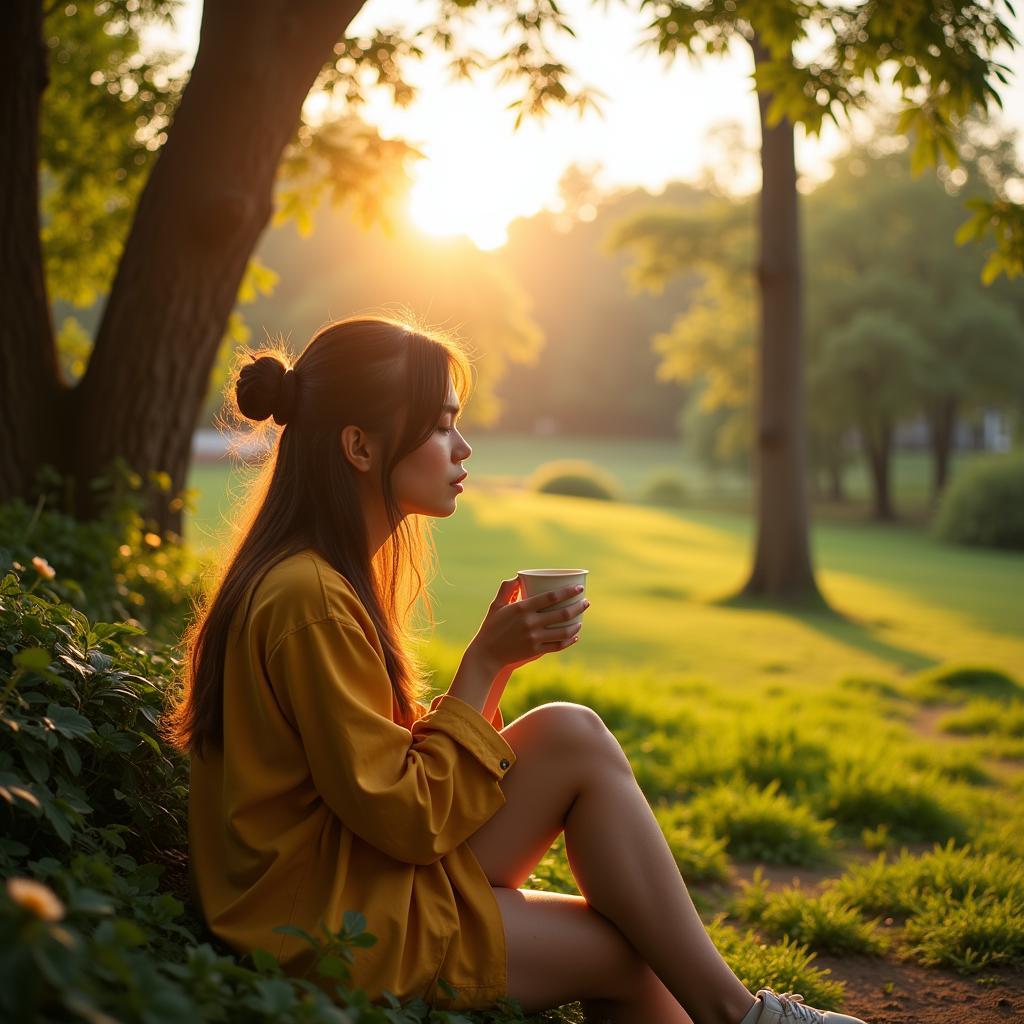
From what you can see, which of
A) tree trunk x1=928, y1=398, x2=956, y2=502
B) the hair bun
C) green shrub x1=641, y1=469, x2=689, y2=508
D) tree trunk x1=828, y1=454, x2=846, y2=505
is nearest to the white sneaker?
the hair bun

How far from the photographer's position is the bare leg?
2.33m

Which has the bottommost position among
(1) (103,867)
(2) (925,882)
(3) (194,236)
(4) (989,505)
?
(2) (925,882)

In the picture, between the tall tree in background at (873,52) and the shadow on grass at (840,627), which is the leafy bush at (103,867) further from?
the shadow on grass at (840,627)

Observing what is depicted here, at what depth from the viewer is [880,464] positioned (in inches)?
1182

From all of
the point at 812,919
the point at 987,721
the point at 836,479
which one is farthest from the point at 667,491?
the point at 812,919

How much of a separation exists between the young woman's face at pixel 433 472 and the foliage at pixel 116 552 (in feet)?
6.87

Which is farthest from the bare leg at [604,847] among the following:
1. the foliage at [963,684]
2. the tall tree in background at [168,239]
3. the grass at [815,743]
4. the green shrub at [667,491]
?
the green shrub at [667,491]

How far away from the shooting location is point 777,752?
5617 mm

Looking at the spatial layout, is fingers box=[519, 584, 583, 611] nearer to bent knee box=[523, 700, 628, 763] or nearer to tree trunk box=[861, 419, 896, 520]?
bent knee box=[523, 700, 628, 763]

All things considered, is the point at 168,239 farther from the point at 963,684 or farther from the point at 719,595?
the point at 719,595

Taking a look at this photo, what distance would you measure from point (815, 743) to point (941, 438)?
27.1 meters

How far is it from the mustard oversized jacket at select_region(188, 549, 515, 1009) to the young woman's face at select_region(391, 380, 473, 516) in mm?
307

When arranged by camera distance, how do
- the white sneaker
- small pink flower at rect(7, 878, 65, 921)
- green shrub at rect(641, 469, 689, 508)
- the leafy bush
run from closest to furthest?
small pink flower at rect(7, 878, 65, 921), the leafy bush, the white sneaker, green shrub at rect(641, 469, 689, 508)

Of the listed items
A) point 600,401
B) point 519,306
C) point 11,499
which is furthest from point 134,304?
point 600,401
